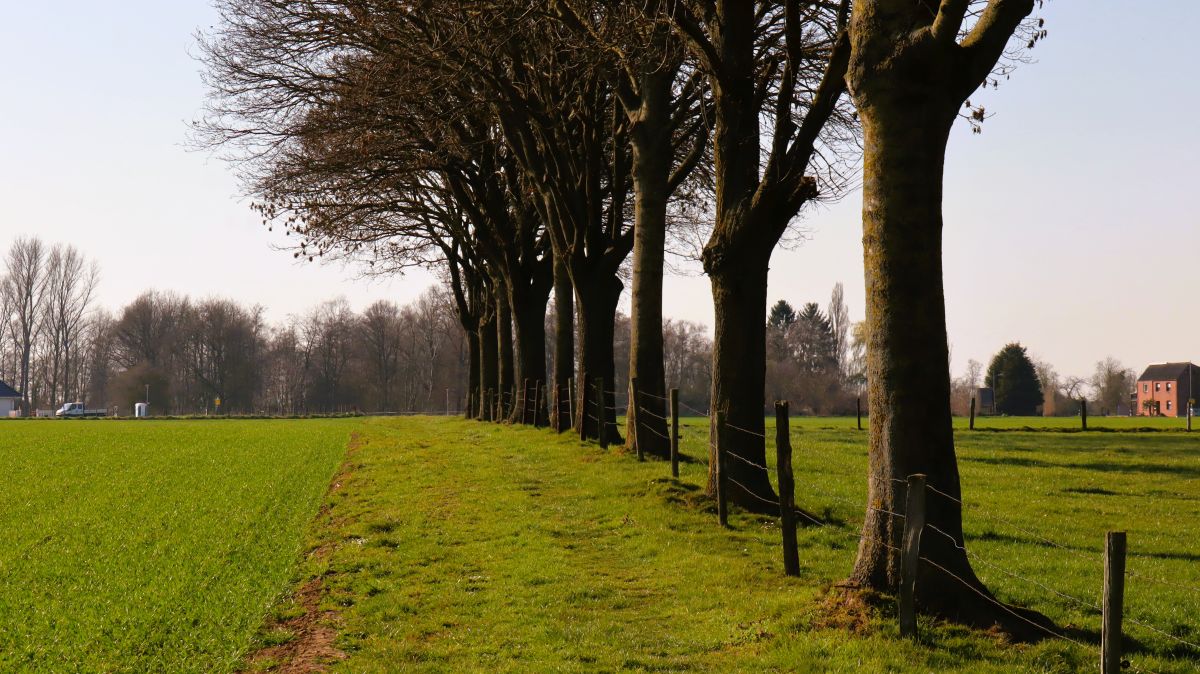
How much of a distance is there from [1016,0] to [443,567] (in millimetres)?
8267

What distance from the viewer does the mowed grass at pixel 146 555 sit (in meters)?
9.81

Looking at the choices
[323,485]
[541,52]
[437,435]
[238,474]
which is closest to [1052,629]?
[323,485]

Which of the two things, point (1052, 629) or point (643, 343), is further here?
point (643, 343)

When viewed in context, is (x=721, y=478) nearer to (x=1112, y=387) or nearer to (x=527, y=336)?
(x=527, y=336)

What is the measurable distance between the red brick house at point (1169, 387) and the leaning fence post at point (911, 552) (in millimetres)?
140681

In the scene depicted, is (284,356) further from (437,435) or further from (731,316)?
(731,316)

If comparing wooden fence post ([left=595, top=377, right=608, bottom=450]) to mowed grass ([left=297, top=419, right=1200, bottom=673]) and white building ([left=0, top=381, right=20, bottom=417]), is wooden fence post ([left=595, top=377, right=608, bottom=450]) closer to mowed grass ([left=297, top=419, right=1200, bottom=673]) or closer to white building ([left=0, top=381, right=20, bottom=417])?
mowed grass ([left=297, top=419, right=1200, bottom=673])

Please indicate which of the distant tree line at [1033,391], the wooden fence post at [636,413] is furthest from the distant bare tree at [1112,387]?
the wooden fence post at [636,413]

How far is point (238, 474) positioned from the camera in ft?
82.7

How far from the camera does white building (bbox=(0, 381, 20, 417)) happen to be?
121875 mm

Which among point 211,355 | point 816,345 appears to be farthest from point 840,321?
point 211,355

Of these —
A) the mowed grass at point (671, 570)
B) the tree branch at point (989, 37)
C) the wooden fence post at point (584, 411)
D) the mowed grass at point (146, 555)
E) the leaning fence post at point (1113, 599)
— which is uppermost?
the tree branch at point (989, 37)

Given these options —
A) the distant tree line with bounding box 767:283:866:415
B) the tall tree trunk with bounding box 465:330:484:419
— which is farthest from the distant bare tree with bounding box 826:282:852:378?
the tall tree trunk with bounding box 465:330:484:419

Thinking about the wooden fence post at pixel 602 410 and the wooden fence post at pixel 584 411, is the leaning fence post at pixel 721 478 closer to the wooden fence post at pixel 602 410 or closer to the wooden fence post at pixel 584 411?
the wooden fence post at pixel 602 410
